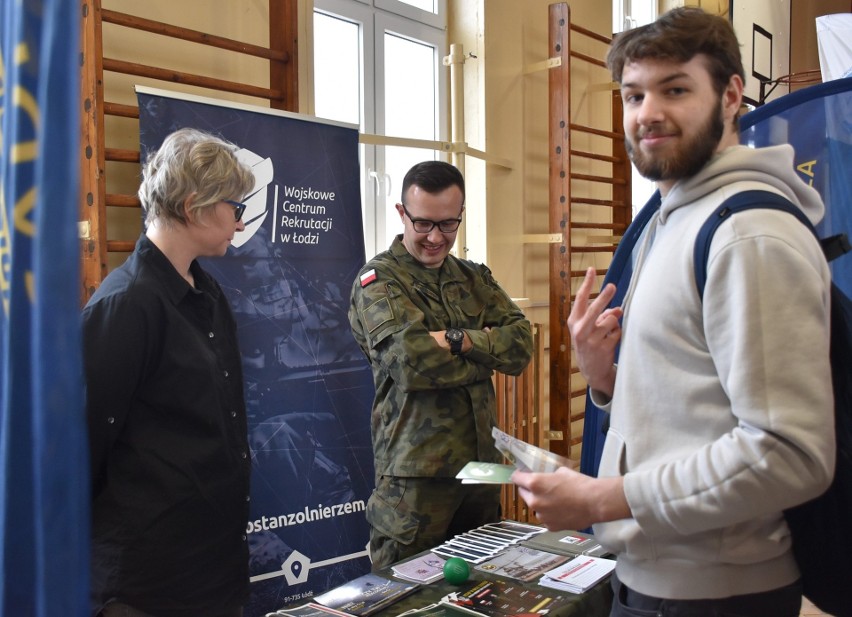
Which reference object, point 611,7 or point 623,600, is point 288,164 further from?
point 611,7

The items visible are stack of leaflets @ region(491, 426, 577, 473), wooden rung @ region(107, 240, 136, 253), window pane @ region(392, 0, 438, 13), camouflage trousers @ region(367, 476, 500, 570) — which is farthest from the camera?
window pane @ region(392, 0, 438, 13)

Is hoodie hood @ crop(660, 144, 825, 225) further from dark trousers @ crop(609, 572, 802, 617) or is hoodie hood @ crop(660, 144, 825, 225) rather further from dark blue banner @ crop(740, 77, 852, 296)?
dark blue banner @ crop(740, 77, 852, 296)

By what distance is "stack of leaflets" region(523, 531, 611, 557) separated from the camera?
196cm

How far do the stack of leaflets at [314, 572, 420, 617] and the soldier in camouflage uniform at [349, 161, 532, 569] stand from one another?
1.39ft

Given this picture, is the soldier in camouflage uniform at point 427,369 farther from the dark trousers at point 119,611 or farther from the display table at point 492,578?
the dark trousers at point 119,611

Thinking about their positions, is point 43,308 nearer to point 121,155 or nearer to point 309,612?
point 309,612

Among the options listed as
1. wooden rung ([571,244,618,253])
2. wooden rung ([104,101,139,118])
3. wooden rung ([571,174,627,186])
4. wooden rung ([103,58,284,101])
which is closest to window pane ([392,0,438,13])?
wooden rung ([571,174,627,186])

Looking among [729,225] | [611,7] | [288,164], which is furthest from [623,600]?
[611,7]

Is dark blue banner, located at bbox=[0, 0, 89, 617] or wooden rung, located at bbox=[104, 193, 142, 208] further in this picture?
wooden rung, located at bbox=[104, 193, 142, 208]

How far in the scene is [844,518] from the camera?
102 centimetres

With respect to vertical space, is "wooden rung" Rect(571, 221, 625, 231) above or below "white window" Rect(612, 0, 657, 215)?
below

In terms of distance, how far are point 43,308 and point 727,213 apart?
0.80m

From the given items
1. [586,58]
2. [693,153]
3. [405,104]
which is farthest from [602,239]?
[693,153]

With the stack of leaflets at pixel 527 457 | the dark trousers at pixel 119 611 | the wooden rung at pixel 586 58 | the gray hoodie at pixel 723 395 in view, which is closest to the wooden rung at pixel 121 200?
the dark trousers at pixel 119 611
